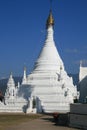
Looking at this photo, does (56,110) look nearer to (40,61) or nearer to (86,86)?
(86,86)

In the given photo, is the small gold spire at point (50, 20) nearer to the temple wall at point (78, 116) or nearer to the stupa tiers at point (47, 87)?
the stupa tiers at point (47, 87)

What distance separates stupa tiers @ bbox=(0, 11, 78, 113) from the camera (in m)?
56.4

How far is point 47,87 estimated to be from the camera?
191ft

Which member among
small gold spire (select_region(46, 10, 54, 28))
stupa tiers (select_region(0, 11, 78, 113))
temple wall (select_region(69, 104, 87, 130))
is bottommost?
temple wall (select_region(69, 104, 87, 130))

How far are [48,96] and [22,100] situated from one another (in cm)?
397

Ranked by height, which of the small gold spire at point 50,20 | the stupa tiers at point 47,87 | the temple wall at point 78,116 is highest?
the small gold spire at point 50,20

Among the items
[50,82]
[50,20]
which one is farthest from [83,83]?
Answer: [50,20]

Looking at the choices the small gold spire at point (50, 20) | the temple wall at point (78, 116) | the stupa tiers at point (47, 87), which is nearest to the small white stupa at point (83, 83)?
the stupa tiers at point (47, 87)

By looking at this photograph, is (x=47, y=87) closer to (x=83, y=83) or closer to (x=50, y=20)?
(x=83, y=83)

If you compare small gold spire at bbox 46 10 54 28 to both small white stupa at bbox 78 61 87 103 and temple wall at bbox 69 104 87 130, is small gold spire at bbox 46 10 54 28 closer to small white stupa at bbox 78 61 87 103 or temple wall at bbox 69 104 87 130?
small white stupa at bbox 78 61 87 103

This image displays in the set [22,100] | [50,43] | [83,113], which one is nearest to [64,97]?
[22,100]

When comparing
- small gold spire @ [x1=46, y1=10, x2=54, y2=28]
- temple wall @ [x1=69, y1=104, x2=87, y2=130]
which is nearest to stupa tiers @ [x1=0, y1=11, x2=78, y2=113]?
small gold spire @ [x1=46, y1=10, x2=54, y2=28]

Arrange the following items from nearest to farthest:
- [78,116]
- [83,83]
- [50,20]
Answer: [78,116]
[83,83]
[50,20]

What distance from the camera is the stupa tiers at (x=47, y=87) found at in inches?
2222
